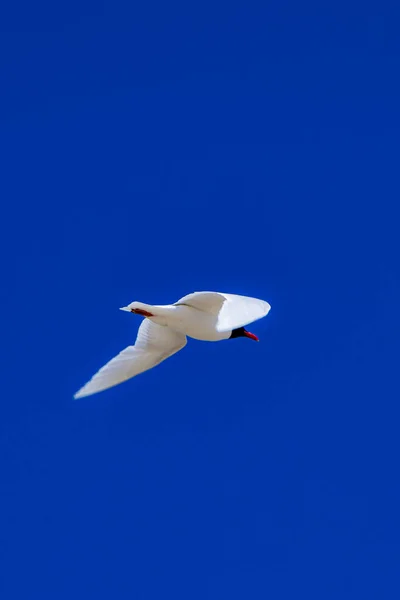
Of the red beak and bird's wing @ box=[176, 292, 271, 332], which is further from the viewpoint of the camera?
the red beak

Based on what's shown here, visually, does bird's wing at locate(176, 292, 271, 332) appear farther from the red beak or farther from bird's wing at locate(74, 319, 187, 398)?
the red beak

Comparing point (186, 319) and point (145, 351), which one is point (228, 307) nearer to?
point (186, 319)

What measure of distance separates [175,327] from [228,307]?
8.56ft

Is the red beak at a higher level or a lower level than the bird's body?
higher

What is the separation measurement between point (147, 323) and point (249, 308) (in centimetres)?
462

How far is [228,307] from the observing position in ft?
56.6

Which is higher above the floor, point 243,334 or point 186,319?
point 243,334

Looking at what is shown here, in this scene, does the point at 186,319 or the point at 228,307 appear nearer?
the point at 228,307

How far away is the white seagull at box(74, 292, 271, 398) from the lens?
16.9m

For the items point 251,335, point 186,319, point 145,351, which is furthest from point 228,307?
point 251,335

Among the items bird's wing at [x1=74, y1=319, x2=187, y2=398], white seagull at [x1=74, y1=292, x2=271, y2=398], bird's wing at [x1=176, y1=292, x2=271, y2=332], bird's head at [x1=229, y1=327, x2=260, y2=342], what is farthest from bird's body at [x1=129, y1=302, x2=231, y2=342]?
bird's head at [x1=229, y1=327, x2=260, y2=342]

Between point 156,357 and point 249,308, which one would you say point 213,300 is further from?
point 156,357

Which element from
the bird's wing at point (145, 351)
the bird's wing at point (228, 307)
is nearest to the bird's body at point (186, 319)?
the bird's wing at point (228, 307)

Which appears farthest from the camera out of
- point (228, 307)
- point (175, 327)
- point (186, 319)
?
point (175, 327)
